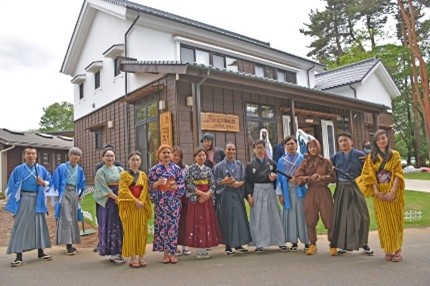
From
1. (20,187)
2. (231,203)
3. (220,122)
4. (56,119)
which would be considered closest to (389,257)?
(231,203)

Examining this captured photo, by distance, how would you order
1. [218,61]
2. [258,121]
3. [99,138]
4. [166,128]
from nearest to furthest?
[166,128]
[258,121]
[218,61]
[99,138]

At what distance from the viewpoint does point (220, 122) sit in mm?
10953

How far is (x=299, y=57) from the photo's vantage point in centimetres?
1755

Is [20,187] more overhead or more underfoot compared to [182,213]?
more overhead

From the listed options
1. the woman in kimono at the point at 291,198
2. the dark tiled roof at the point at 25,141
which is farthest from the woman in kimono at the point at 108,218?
the dark tiled roof at the point at 25,141

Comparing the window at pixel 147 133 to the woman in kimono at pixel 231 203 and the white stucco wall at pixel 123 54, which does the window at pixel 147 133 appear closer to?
the white stucco wall at pixel 123 54

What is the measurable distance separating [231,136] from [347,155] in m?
6.40

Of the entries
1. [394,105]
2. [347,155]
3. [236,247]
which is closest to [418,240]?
[347,155]

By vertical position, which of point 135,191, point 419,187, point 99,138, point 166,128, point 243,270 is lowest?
point 243,270

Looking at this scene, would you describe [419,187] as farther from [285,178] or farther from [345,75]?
[345,75]

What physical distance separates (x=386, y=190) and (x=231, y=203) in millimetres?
2129

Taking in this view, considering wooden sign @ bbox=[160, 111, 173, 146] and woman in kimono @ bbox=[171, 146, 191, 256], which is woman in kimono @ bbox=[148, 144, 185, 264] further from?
wooden sign @ bbox=[160, 111, 173, 146]

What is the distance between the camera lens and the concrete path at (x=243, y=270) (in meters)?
3.88

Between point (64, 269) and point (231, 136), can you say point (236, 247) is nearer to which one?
point (64, 269)
